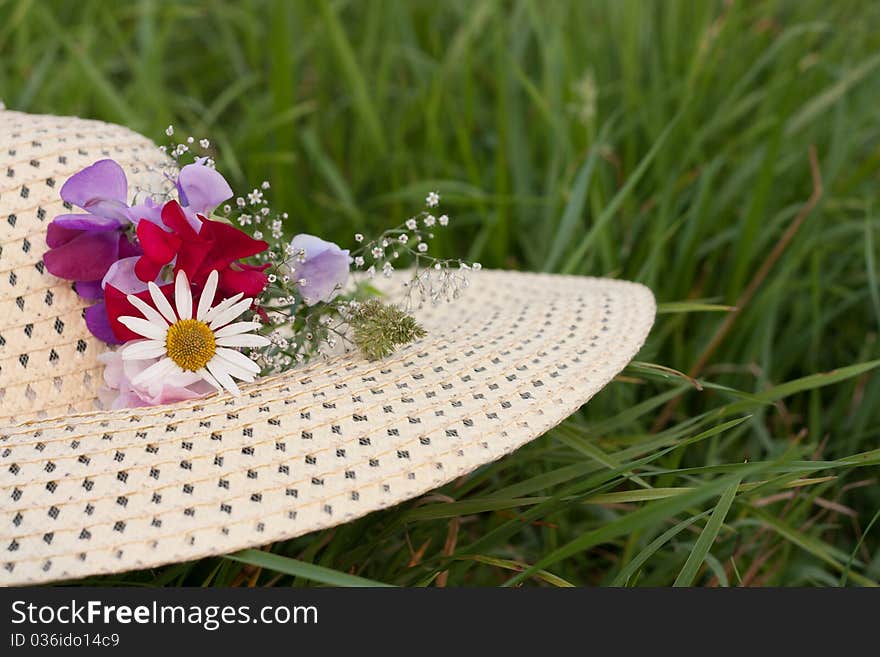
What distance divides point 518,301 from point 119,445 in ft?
2.47

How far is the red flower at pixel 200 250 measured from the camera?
1158 mm

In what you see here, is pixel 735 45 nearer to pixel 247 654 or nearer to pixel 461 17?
pixel 461 17

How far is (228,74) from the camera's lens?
3.08 meters

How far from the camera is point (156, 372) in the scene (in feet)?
3.78

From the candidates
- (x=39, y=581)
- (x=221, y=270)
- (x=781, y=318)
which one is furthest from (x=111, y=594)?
(x=781, y=318)

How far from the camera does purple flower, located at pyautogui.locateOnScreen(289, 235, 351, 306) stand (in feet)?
4.21

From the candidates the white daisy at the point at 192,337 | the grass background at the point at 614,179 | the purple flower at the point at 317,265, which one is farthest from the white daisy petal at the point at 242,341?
the grass background at the point at 614,179

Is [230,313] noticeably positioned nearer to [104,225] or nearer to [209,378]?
[209,378]

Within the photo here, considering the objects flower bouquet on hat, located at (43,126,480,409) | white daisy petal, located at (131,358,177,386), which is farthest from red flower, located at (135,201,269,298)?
white daisy petal, located at (131,358,177,386)

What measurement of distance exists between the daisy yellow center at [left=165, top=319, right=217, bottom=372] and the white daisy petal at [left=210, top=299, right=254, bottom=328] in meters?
0.02

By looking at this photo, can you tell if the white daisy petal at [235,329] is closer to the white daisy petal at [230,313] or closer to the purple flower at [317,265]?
the white daisy petal at [230,313]

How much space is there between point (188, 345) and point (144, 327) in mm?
60

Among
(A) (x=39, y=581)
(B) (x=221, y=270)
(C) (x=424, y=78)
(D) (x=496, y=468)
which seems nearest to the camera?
(A) (x=39, y=581)

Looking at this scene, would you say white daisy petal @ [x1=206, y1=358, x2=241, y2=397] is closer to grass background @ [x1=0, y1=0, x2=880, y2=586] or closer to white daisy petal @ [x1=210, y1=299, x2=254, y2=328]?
white daisy petal @ [x1=210, y1=299, x2=254, y2=328]
